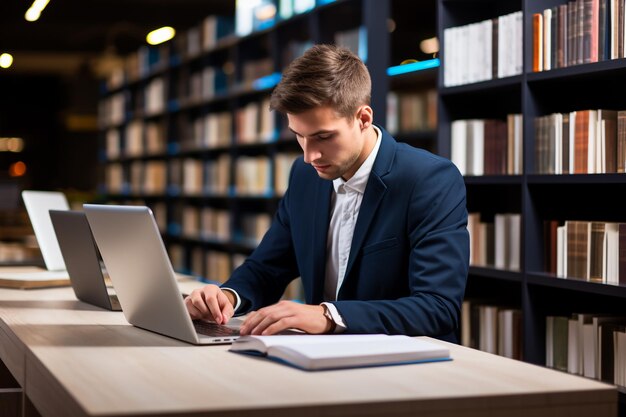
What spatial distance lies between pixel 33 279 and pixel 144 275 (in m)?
1.15

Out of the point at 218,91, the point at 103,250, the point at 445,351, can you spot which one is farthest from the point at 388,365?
the point at 218,91

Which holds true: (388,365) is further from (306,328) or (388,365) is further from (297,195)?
(297,195)

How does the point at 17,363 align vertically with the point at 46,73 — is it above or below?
below

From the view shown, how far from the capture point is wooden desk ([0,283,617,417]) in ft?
4.10

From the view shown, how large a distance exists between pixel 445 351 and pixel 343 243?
744 mm

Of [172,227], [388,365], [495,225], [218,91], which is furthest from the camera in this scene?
[172,227]

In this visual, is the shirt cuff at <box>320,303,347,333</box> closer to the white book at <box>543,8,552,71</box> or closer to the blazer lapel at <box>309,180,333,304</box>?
the blazer lapel at <box>309,180,333,304</box>

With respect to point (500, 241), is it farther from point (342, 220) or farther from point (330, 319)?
point (330, 319)

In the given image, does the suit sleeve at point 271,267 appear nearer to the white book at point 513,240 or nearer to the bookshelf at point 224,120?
the white book at point 513,240

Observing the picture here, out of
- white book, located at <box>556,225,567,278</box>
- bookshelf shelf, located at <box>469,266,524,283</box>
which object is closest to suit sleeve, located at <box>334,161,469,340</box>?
white book, located at <box>556,225,567,278</box>

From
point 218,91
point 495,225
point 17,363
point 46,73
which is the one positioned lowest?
point 17,363

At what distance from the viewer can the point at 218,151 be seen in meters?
7.69

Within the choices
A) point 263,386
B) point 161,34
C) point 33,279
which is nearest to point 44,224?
point 33,279

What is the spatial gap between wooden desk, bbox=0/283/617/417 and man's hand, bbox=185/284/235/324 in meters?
0.22
